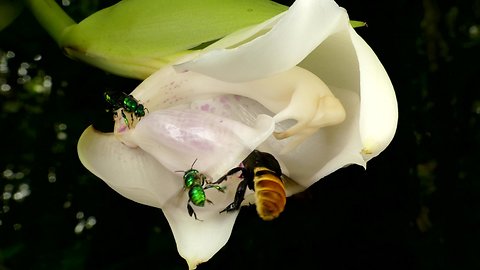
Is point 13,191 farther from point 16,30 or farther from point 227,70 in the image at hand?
point 227,70

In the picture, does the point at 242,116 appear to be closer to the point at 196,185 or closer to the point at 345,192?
the point at 196,185

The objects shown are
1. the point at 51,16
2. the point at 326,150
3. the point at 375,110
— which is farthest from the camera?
the point at 51,16

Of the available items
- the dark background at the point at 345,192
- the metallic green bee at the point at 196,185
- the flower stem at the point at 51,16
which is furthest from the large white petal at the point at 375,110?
the dark background at the point at 345,192

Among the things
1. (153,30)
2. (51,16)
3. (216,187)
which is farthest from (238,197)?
(51,16)

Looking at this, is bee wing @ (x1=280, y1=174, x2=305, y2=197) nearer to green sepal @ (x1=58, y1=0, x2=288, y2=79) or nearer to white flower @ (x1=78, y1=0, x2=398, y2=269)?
white flower @ (x1=78, y1=0, x2=398, y2=269)

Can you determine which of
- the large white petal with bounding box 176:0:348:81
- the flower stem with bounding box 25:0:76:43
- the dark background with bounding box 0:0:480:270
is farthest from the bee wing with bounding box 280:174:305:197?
the dark background with bounding box 0:0:480:270

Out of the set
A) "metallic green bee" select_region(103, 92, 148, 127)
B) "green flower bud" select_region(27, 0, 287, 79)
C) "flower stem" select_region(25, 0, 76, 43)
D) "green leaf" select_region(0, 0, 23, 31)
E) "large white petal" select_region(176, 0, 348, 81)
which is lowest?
"green leaf" select_region(0, 0, 23, 31)

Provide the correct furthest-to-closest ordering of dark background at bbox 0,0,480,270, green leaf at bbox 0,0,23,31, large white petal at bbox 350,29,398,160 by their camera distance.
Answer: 1. dark background at bbox 0,0,480,270
2. green leaf at bbox 0,0,23,31
3. large white petal at bbox 350,29,398,160
